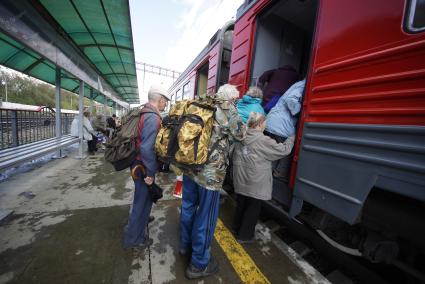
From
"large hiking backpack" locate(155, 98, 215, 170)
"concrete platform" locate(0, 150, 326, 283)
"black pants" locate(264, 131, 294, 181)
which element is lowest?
"concrete platform" locate(0, 150, 326, 283)

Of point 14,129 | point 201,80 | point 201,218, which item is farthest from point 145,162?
point 14,129

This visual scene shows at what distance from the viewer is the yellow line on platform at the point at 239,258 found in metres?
1.76

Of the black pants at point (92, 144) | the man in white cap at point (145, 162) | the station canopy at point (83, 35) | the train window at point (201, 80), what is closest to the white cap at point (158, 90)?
the man in white cap at point (145, 162)

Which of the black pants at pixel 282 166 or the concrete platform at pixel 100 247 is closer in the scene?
the concrete platform at pixel 100 247

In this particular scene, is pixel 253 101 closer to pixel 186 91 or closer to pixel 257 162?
pixel 257 162

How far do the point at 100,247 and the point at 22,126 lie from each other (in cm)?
509

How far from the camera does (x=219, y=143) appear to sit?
164 centimetres

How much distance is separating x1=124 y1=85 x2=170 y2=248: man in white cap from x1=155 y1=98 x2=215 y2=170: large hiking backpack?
128 millimetres

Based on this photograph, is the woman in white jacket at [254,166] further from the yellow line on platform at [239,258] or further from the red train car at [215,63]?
the red train car at [215,63]

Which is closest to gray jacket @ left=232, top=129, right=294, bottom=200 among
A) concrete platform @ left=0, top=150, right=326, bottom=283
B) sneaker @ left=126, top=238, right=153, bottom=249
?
concrete platform @ left=0, top=150, right=326, bottom=283

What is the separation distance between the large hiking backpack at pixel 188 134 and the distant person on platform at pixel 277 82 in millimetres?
1254

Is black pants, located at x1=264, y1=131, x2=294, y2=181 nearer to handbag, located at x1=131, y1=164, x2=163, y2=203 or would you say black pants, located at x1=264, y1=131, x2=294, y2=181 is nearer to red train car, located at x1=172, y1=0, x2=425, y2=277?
red train car, located at x1=172, y1=0, x2=425, y2=277

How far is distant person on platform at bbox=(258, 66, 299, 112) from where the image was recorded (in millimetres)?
2541

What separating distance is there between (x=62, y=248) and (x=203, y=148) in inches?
71.2
